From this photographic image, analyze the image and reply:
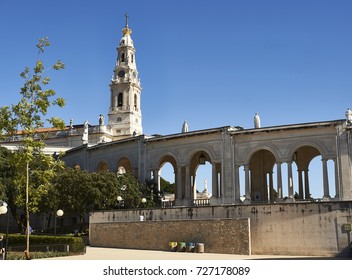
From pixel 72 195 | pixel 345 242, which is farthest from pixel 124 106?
pixel 345 242

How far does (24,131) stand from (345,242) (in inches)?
719

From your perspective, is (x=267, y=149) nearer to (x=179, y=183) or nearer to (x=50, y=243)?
(x=179, y=183)

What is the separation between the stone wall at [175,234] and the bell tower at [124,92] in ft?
164

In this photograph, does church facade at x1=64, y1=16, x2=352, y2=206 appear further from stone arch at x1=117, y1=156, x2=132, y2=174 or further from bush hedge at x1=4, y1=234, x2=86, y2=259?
bush hedge at x1=4, y1=234, x2=86, y2=259

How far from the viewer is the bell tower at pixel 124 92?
284 feet

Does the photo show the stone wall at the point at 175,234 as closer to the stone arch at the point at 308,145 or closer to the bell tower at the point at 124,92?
the stone arch at the point at 308,145

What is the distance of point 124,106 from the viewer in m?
87.3

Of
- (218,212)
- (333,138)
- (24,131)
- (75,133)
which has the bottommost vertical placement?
(218,212)

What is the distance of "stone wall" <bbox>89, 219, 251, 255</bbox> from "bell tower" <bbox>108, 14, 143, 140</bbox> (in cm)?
4999

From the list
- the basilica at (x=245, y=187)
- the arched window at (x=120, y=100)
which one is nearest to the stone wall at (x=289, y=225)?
the basilica at (x=245, y=187)

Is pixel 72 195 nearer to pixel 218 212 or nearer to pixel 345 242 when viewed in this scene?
pixel 218 212

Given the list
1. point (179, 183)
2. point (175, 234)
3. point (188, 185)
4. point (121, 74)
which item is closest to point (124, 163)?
point (179, 183)

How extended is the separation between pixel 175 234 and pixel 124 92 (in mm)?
57262

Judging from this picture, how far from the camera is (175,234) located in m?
32.4
